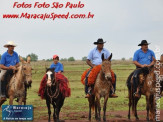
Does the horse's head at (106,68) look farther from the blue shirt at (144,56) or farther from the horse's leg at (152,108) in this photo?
the horse's leg at (152,108)

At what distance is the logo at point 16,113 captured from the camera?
1413cm

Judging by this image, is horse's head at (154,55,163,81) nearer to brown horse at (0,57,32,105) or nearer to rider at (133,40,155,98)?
rider at (133,40,155,98)

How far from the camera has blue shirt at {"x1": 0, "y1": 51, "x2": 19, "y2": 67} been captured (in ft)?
47.9

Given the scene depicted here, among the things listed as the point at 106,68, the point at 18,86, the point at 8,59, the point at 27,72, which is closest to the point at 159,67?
the point at 106,68

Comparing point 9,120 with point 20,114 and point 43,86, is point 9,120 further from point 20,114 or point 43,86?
point 43,86

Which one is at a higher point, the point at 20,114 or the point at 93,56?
the point at 93,56

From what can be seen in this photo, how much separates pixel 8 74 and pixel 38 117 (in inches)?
104

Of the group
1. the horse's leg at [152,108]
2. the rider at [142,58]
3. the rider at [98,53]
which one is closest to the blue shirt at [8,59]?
the rider at [98,53]

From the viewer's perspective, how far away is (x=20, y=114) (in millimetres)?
14203

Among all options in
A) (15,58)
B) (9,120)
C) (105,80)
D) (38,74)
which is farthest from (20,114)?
(38,74)

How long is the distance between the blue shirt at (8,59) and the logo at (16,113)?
1764 mm

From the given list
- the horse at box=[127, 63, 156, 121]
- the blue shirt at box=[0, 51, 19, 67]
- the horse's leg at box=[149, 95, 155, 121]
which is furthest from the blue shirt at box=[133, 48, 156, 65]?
the blue shirt at box=[0, 51, 19, 67]

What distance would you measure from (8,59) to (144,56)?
561 cm

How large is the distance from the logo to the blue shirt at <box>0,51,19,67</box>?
1.76m
